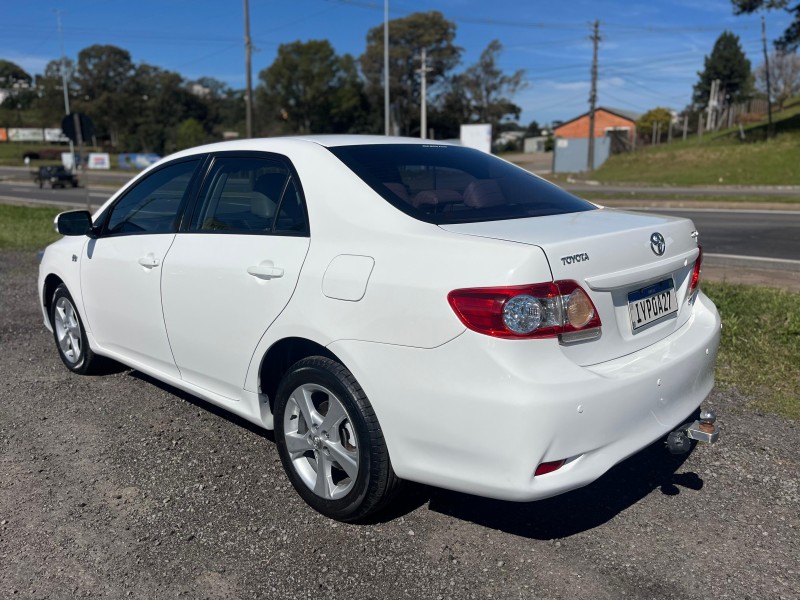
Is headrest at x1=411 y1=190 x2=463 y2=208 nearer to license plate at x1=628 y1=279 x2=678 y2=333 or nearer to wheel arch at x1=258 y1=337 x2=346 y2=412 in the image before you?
wheel arch at x1=258 y1=337 x2=346 y2=412

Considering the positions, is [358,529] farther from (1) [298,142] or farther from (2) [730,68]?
(2) [730,68]

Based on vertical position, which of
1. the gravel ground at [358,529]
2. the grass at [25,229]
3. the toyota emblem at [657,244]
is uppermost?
the toyota emblem at [657,244]

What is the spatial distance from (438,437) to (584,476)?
55 cm

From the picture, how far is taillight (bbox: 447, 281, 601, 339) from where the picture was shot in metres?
2.55

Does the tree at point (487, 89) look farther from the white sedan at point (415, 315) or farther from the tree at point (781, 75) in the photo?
the white sedan at point (415, 315)

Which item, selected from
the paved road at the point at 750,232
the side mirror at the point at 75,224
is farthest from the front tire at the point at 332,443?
the paved road at the point at 750,232

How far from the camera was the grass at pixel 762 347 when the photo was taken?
15.3 ft

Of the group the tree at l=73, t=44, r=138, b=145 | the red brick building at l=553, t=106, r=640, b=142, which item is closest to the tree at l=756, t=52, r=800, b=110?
the red brick building at l=553, t=106, r=640, b=142

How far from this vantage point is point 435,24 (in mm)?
76500

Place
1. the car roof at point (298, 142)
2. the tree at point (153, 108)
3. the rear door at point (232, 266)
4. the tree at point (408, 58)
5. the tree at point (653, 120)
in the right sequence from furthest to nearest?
1. the tree at point (153, 108)
2. the tree at point (408, 58)
3. the tree at point (653, 120)
4. the car roof at point (298, 142)
5. the rear door at point (232, 266)

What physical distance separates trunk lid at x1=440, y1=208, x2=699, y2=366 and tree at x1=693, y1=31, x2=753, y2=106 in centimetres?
8628

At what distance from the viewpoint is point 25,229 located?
1511 centimetres

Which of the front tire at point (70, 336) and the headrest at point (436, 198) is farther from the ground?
the headrest at point (436, 198)

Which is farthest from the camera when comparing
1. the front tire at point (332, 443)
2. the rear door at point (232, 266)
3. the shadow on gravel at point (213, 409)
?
the shadow on gravel at point (213, 409)
